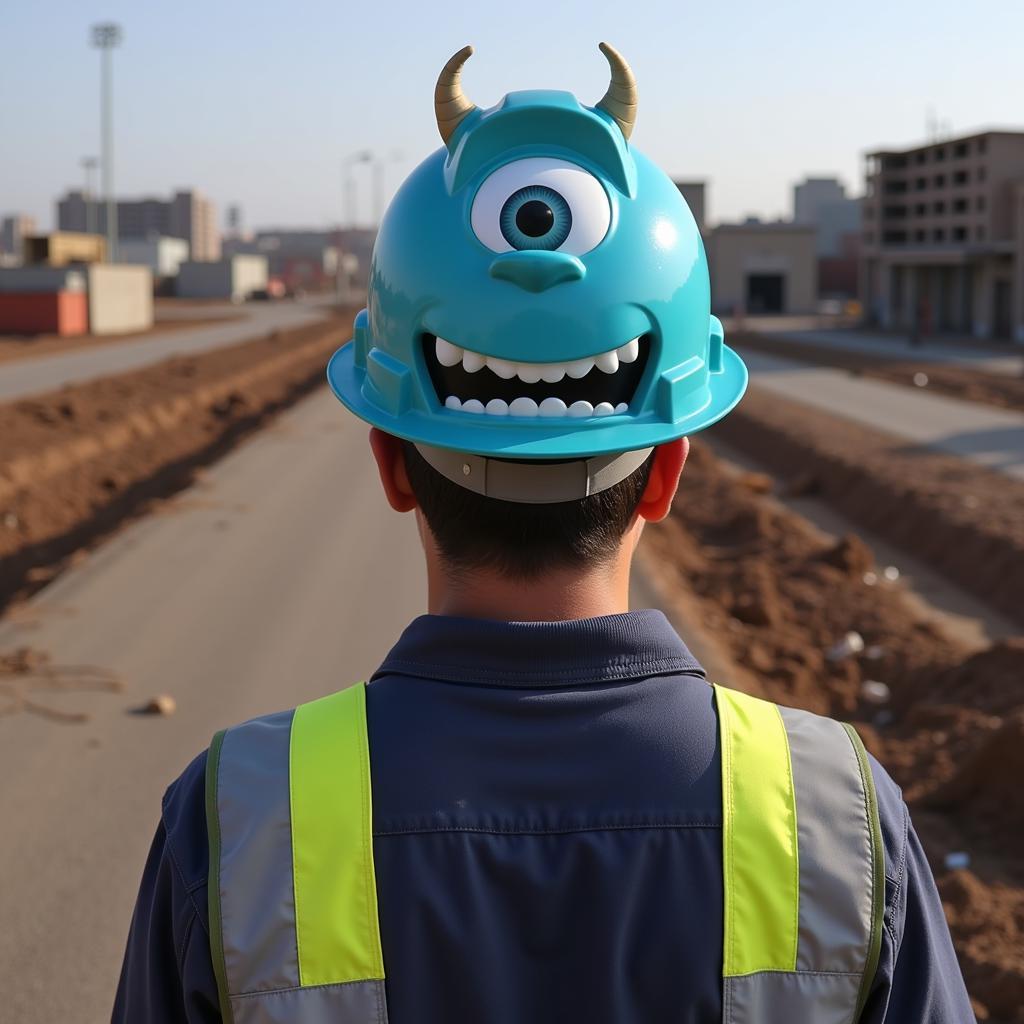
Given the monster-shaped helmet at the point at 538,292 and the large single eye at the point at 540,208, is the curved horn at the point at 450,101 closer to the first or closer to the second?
the monster-shaped helmet at the point at 538,292

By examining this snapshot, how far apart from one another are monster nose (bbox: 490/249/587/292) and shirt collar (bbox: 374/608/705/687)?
49 cm

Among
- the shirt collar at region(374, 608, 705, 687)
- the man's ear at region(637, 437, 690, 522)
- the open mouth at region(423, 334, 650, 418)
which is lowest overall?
the shirt collar at region(374, 608, 705, 687)

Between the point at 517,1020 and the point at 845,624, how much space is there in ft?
33.3

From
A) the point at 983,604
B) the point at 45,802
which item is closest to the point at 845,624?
the point at 983,604

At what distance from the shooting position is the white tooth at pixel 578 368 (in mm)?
2074

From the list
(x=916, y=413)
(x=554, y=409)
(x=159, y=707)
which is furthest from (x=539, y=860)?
(x=916, y=413)

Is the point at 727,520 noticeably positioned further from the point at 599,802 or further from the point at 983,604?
the point at 599,802

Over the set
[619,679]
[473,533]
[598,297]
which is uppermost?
[598,297]

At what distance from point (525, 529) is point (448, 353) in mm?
350

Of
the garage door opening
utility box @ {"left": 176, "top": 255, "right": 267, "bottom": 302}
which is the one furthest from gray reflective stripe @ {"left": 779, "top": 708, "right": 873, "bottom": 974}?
utility box @ {"left": 176, "top": 255, "right": 267, "bottom": 302}

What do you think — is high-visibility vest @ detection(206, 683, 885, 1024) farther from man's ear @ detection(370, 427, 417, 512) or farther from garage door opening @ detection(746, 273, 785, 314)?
garage door opening @ detection(746, 273, 785, 314)

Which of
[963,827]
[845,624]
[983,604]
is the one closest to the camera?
[963,827]

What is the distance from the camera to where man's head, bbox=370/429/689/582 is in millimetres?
1958

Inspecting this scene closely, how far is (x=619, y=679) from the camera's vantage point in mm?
1839
